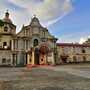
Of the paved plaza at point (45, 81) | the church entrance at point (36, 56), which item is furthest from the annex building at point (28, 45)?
the paved plaza at point (45, 81)

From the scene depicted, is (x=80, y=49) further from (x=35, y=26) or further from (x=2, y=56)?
(x=2, y=56)

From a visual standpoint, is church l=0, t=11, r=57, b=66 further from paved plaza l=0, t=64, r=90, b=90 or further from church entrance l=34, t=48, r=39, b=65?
paved plaza l=0, t=64, r=90, b=90

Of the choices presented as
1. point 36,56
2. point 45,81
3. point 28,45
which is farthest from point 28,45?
point 45,81

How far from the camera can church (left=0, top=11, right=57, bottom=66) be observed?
46562 millimetres

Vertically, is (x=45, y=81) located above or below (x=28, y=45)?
below

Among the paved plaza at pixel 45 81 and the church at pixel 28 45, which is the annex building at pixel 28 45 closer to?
the church at pixel 28 45

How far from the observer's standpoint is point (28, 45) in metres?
48.8

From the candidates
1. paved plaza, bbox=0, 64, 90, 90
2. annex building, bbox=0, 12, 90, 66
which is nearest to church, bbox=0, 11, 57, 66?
annex building, bbox=0, 12, 90, 66

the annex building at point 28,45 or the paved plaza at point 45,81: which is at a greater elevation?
the annex building at point 28,45

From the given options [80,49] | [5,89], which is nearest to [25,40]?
[80,49]

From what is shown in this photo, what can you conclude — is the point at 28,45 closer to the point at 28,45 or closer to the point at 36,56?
the point at 28,45

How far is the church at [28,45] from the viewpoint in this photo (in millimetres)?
46562

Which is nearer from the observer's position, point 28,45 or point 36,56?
point 36,56

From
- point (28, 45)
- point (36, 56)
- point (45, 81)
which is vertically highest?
point (28, 45)
